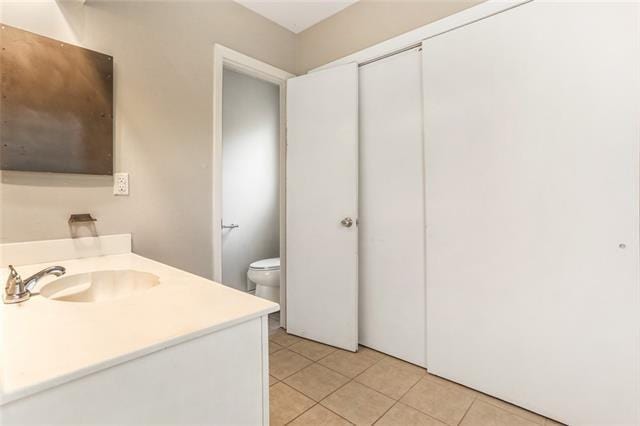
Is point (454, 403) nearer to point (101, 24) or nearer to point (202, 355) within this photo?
point (202, 355)

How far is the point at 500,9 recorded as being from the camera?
60.6 inches

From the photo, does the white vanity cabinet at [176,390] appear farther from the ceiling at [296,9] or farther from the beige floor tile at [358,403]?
the ceiling at [296,9]

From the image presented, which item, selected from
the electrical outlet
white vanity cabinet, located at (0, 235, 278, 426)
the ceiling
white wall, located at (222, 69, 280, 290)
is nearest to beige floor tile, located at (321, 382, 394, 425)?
white vanity cabinet, located at (0, 235, 278, 426)

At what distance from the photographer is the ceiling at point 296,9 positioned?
2.16 meters

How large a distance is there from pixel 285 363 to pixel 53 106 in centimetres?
188

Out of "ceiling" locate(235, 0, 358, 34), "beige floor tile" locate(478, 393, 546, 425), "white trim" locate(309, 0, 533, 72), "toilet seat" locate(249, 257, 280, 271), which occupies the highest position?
"ceiling" locate(235, 0, 358, 34)

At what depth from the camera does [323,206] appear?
2238 mm

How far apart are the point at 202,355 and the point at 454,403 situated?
4.78 ft

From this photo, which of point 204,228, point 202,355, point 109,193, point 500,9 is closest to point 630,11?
point 500,9

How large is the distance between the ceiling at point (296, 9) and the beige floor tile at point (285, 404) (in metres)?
2.53

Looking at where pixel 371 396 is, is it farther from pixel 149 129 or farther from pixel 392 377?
pixel 149 129

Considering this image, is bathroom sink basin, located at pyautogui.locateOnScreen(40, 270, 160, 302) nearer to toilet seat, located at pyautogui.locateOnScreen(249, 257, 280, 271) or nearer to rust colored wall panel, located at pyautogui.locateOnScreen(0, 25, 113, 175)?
rust colored wall panel, located at pyautogui.locateOnScreen(0, 25, 113, 175)

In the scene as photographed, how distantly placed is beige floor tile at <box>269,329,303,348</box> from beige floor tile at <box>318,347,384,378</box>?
1.17 ft

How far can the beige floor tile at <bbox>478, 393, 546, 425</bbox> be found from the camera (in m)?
1.44
